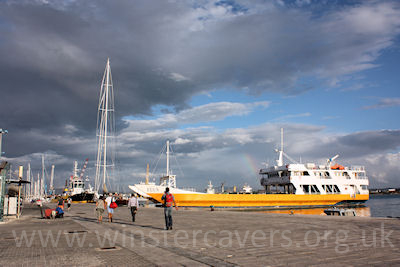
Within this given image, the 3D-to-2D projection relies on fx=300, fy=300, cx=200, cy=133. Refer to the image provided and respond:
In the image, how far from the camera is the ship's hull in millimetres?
40500

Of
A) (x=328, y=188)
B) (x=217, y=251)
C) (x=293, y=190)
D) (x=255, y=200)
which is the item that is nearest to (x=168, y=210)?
(x=217, y=251)

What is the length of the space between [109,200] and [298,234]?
13.2 metres

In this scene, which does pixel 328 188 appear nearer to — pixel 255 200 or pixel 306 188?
pixel 306 188

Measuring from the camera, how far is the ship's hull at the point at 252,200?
40.5 meters

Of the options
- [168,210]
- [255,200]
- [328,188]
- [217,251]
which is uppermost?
[168,210]

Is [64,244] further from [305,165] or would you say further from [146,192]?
[305,165]

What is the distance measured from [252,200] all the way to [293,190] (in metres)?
8.59

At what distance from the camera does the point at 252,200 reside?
4331 cm

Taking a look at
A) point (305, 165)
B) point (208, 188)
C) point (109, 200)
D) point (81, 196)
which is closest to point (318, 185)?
point (305, 165)

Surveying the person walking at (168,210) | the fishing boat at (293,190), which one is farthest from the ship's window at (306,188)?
the person walking at (168,210)

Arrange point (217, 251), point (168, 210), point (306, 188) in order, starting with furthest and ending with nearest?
point (306, 188)
point (168, 210)
point (217, 251)

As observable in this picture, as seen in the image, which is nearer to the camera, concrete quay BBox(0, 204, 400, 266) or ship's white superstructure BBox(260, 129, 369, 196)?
concrete quay BBox(0, 204, 400, 266)

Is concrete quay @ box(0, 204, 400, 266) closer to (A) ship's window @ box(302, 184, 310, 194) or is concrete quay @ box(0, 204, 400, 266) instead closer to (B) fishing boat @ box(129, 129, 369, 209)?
(B) fishing boat @ box(129, 129, 369, 209)

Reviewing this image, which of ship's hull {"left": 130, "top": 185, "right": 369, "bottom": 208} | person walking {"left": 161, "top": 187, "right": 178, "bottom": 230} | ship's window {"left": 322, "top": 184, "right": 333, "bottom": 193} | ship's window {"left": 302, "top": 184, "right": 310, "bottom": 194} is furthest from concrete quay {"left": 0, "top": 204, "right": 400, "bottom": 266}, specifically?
ship's window {"left": 322, "top": 184, "right": 333, "bottom": 193}
